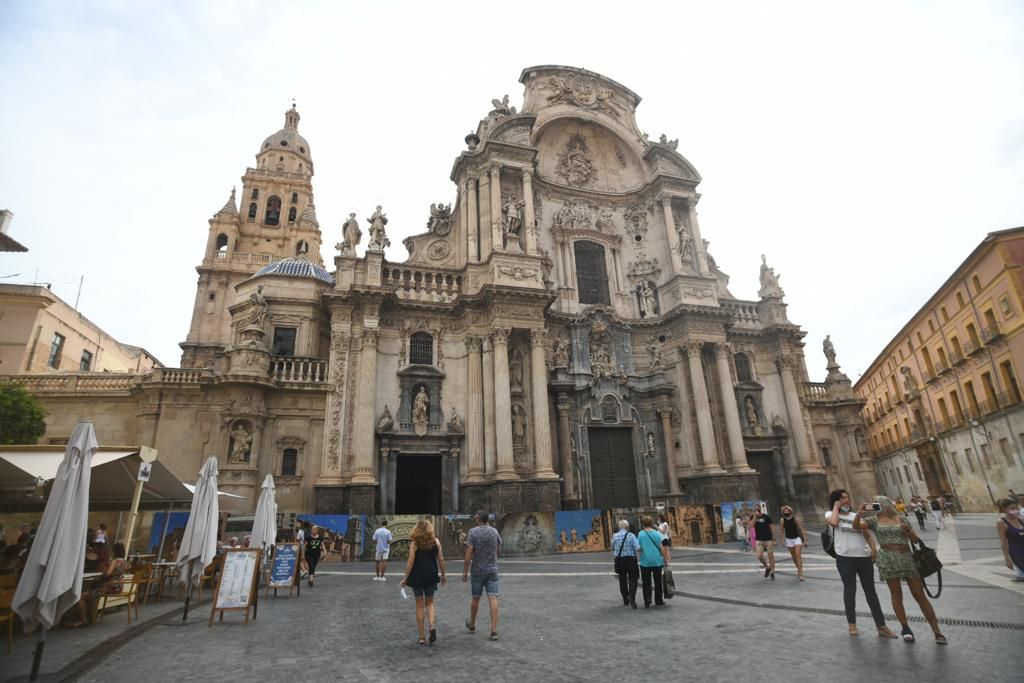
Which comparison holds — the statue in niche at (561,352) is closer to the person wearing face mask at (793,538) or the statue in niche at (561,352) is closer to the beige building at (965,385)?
the person wearing face mask at (793,538)

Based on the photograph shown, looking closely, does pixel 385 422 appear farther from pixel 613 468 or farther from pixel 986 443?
pixel 986 443

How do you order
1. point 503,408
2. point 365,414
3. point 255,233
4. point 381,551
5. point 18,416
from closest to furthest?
1. point 381,551
2. point 18,416
3. point 365,414
4. point 503,408
5. point 255,233

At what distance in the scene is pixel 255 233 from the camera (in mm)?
44594

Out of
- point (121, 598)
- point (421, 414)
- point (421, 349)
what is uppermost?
point (421, 349)

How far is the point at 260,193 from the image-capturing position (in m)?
46.8

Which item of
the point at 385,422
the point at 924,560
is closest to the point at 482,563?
the point at 924,560

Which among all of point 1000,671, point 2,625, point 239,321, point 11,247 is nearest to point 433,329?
point 239,321

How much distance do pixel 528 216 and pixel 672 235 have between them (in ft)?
27.9

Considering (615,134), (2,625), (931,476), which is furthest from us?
(931,476)

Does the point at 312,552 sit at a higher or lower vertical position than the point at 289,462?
lower

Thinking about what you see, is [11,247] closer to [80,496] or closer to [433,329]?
[433,329]

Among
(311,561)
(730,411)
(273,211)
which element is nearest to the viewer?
(311,561)

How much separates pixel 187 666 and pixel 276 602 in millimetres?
5019

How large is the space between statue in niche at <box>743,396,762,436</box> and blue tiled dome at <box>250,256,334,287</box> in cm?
2303
